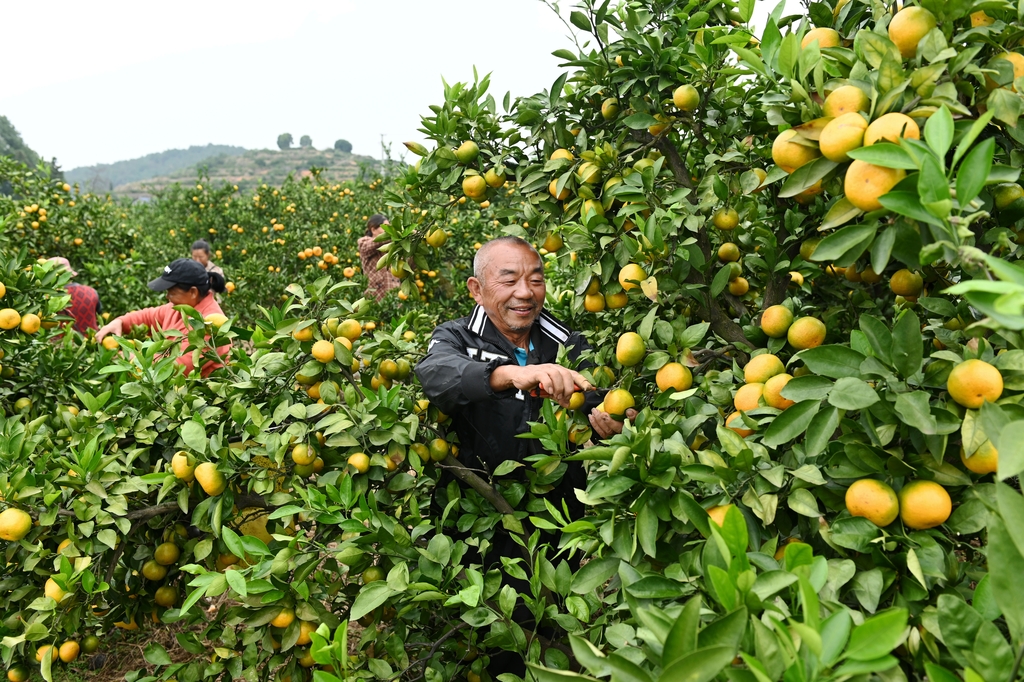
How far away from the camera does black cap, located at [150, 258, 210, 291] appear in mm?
3982

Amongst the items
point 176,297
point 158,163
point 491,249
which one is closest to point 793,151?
point 491,249

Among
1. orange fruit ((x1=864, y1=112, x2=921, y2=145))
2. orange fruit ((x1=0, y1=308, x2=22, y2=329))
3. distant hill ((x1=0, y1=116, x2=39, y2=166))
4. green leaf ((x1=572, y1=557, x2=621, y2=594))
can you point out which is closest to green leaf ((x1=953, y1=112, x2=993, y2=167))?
orange fruit ((x1=864, y1=112, x2=921, y2=145))

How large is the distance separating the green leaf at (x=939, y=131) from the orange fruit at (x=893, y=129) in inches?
3.3

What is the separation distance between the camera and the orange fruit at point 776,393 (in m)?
1.14

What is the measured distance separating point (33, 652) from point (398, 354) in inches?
48.9

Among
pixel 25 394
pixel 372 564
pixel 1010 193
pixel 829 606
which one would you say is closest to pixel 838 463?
pixel 829 606

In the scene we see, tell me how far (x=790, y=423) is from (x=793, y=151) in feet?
1.53

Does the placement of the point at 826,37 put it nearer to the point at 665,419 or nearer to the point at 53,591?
the point at 665,419

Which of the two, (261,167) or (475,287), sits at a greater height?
(261,167)

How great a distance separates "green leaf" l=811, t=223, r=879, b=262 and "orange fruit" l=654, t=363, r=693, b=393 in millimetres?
482

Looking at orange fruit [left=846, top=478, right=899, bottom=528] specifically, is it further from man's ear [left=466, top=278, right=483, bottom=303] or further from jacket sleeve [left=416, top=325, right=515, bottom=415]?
man's ear [left=466, top=278, right=483, bottom=303]

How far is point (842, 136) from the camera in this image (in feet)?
3.11

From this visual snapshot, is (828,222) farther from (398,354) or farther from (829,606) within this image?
(398,354)

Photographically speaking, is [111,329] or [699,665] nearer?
[699,665]
